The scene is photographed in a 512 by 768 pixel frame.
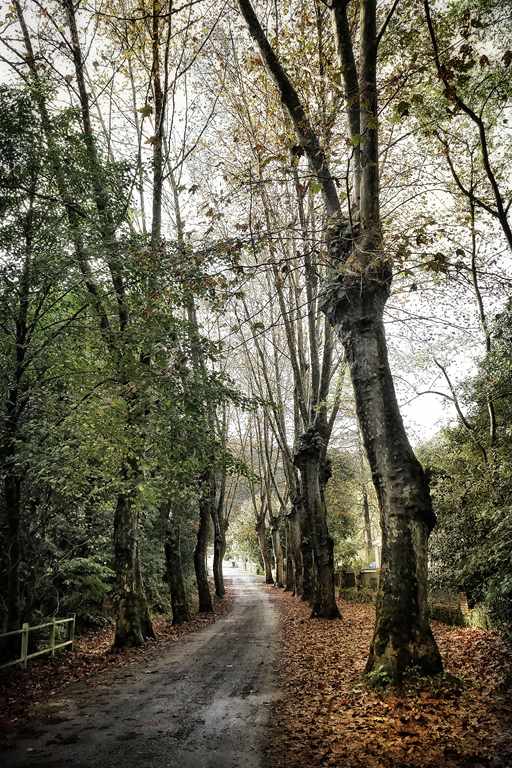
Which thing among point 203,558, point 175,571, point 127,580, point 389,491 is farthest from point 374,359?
point 203,558

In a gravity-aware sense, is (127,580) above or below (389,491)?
below

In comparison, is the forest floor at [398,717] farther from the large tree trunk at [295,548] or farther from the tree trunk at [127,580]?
the large tree trunk at [295,548]

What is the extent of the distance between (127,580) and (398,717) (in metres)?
8.16

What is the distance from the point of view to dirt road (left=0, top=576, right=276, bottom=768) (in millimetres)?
4559

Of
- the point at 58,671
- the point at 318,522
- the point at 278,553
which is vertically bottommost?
the point at 58,671

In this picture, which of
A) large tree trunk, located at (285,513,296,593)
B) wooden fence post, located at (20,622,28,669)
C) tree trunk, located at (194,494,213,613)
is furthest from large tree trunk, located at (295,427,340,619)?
large tree trunk, located at (285,513,296,593)

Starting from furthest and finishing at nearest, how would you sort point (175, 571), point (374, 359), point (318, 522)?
point (175, 571)
point (318, 522)
point (374, 359)

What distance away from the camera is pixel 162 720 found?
18.6 feet

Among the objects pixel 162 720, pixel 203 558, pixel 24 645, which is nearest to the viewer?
pixel 162 720

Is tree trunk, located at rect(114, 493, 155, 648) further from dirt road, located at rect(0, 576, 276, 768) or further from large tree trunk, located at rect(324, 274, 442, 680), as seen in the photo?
large tree trunk, located at rect(324, 274, 442, 680)

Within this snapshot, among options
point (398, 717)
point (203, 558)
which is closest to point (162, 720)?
point (398, 717)

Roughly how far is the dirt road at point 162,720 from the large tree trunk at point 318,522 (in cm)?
544

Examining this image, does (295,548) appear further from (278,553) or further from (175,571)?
(278,553)

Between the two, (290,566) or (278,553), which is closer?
(290,566)
